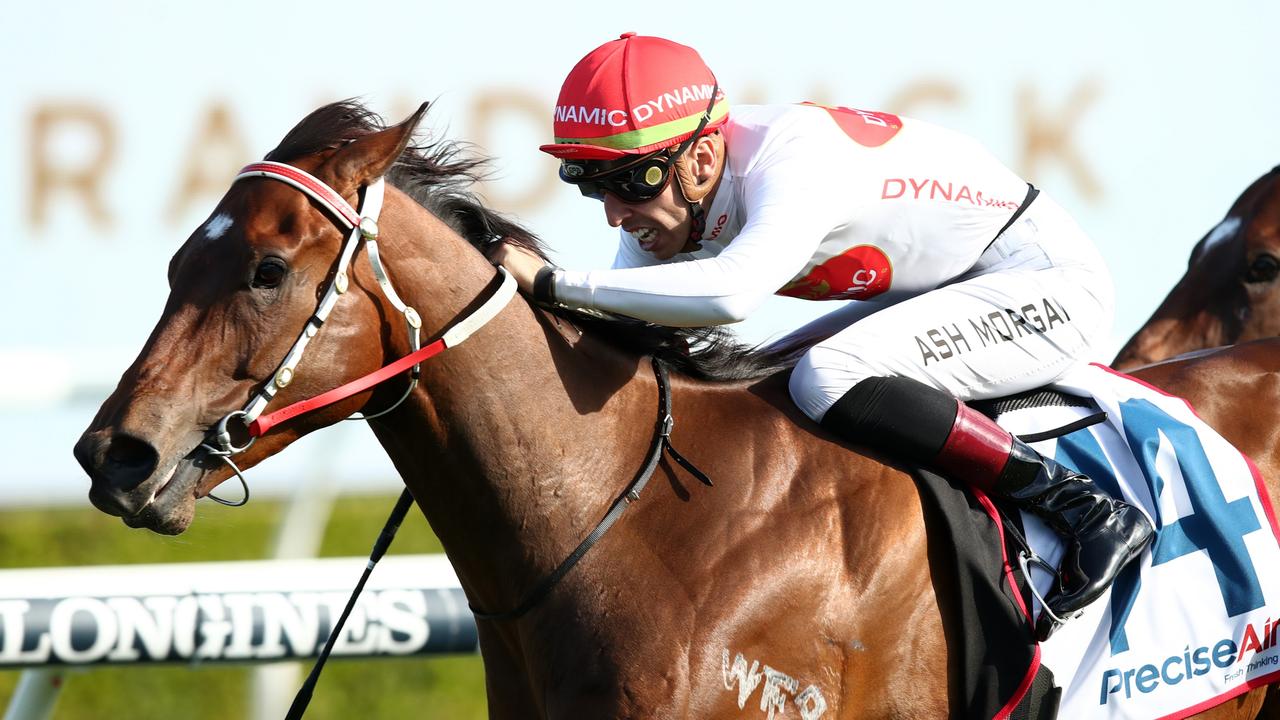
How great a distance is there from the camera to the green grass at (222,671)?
574 cm

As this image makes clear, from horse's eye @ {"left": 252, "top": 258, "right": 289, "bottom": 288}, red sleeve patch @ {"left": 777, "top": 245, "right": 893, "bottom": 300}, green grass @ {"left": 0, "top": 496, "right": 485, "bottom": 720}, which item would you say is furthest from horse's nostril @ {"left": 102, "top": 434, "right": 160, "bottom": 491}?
green grass @ {"left": 0, "top": 496, "right": 485, "bottom": 720}

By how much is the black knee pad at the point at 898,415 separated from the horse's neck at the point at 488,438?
45 centimetres

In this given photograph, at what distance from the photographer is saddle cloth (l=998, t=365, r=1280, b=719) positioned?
9.02 ft

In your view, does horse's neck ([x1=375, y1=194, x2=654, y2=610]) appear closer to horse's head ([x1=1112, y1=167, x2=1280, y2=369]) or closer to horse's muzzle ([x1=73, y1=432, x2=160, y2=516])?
horse's muzzle ([x1=73, y1=432, x2=160, y2=516])

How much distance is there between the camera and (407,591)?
13.0ft

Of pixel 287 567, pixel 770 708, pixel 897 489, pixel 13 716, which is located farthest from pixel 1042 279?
pixel 13 716

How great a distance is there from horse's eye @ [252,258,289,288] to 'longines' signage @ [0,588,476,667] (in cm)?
161

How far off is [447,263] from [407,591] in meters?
1.62

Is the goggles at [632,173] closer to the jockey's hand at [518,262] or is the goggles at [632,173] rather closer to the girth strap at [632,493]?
the jockey's hand at [518,262]

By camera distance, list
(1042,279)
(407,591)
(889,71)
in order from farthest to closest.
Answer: (889,71), (407,591), (1042,279)

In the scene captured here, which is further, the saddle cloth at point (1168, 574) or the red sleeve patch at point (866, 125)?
the red sleeve patch at point (866, 125)

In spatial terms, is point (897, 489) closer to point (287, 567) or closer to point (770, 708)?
point (770, 708)

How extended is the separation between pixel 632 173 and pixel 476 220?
1.04 ft

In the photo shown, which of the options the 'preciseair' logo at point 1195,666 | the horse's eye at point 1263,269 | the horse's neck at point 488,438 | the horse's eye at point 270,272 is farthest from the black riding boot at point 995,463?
the horse's eye at point 1263,269
